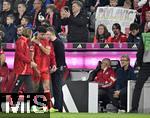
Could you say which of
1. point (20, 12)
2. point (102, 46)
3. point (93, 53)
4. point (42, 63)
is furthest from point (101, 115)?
point (20, 12)

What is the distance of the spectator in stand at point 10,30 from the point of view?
959 cm

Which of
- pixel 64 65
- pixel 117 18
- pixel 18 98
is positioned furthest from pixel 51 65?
pixel 117 18

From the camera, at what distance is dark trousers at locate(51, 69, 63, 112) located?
935 cm

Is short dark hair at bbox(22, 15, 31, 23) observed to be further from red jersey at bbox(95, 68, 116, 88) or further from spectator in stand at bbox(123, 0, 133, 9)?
spectator in stand at bbox(123, 0, 133, 9)

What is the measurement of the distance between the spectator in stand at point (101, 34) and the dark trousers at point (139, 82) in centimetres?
85

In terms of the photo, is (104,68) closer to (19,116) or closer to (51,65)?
(51,65)

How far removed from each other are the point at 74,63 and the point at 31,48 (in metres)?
0.84

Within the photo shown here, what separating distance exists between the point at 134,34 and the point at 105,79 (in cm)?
95

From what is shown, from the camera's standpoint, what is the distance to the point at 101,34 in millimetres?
9422

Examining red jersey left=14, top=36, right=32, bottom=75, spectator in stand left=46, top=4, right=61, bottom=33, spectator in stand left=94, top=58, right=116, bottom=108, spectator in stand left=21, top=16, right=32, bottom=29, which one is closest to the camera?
spectator in stand left=94, top=58, right=116, bottom=108

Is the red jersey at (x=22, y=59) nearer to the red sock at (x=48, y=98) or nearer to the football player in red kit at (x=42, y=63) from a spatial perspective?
the football player in red kit at (x=42, y=63)

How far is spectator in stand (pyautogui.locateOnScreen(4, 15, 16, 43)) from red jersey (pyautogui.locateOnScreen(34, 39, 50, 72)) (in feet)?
1.63

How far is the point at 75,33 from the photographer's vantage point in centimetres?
952

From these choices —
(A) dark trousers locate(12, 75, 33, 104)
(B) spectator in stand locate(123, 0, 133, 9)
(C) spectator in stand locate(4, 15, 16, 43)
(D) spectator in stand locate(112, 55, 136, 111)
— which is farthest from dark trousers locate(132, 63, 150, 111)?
(C) spectator in stand locate(4, 15, 16, 43)
